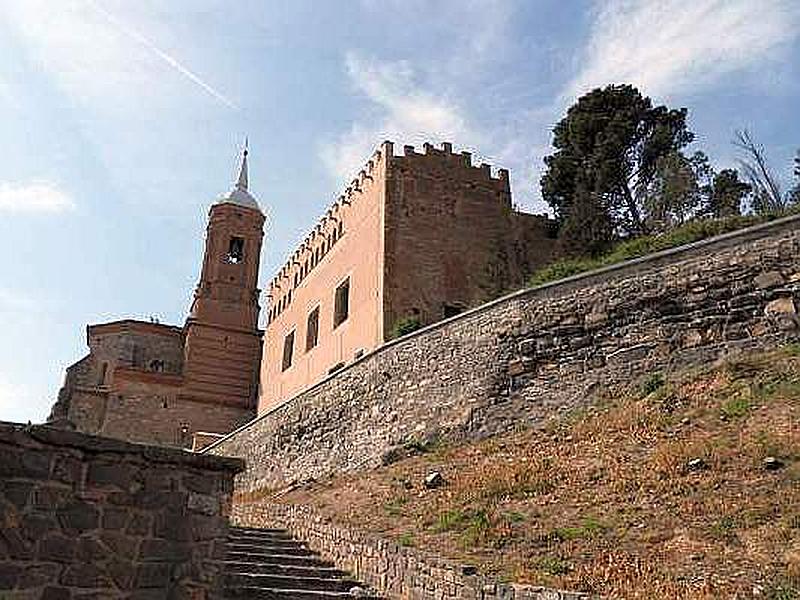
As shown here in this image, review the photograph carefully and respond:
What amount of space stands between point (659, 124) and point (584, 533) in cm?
1716

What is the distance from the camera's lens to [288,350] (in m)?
29.8

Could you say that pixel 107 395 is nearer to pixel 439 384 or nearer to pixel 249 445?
pixel 249 445

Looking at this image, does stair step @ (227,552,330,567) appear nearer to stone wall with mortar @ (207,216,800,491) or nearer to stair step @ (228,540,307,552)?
stair step @ (228,540,307,552)

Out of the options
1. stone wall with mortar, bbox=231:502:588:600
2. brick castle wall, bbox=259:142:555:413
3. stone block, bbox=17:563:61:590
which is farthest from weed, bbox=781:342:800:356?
stone block, bbox=17:563:61:590

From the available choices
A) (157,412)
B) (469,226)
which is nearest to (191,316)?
(157,412)

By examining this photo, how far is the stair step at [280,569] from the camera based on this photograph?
8.34 metres

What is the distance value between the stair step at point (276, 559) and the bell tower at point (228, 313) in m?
24.4

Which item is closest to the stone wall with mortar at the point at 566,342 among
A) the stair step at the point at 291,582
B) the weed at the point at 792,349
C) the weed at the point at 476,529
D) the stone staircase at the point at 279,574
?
the weed at the point at 792,349

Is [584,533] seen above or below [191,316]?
below

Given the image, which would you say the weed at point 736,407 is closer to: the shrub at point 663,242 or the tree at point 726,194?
the shrub at point 663,242

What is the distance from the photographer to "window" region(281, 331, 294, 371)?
29422mm

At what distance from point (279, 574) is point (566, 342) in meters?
7.50

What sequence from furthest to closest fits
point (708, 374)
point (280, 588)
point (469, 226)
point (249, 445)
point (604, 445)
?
point (249, 445) → point (469, 226) → point (708, 374) → point (604, 445) → point (280, 588)

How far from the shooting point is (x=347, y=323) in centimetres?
2256
